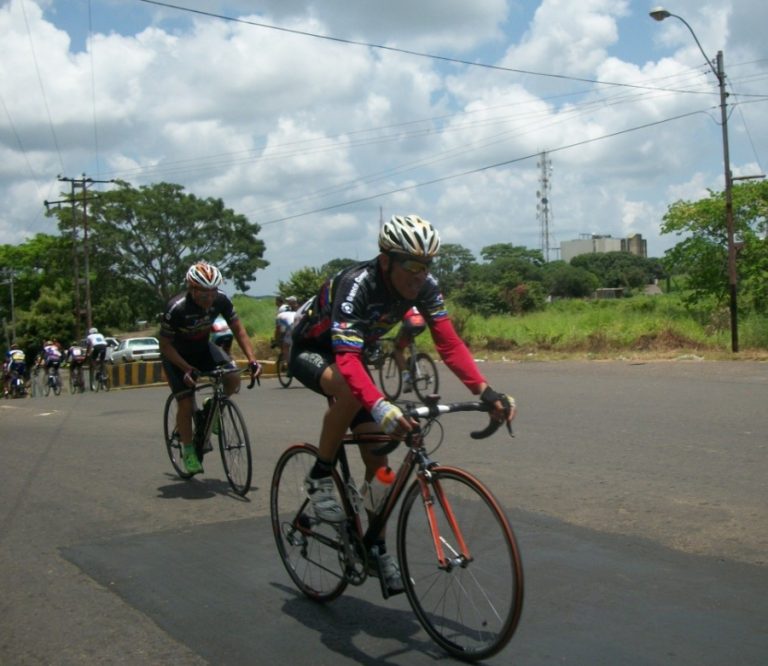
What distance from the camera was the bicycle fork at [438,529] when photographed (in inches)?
147

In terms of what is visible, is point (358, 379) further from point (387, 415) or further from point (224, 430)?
point (224, 430)

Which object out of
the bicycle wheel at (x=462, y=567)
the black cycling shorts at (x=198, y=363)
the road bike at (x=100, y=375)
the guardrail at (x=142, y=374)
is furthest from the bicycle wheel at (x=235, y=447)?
the road bike at (x=100, y=375)

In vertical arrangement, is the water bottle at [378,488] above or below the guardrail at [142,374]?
above

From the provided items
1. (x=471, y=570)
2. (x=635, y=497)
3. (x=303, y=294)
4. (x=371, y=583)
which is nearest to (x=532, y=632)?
(x=471, y=570)

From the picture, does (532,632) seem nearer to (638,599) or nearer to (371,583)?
(638,599)

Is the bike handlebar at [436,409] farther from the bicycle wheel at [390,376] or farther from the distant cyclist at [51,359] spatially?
the distant cyclist at [51,359]

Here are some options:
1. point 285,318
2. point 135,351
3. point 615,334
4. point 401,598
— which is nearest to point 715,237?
point 615,334

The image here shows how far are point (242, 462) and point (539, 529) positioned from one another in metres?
2.51

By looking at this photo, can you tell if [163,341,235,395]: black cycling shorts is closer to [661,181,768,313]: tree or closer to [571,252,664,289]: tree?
[661,181,768,313]: tree

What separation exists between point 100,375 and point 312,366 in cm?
2418

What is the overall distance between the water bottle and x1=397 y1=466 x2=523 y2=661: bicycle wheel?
262 millimetres

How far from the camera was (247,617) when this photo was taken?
4453mm

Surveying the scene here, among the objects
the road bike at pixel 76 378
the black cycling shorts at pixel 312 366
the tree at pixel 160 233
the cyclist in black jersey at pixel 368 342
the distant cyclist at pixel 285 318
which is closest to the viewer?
the cyclist in black jersey at pixel 368 342

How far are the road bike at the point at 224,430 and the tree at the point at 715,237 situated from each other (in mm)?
20597
